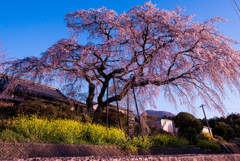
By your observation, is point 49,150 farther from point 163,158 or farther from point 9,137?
point 163,158

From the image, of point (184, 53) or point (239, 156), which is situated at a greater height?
point (184, 53)

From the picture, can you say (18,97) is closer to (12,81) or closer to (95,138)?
(12,81)

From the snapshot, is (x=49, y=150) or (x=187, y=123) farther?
(x=187, y=123)

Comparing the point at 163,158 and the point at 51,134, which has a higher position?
the point at 51,134

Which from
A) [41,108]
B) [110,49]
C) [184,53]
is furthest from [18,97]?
[184,53]

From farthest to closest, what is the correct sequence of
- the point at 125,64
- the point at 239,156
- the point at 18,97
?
the point at 18,97
the point at 125,64
the point at 239,156

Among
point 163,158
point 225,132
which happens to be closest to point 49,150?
point 163,158

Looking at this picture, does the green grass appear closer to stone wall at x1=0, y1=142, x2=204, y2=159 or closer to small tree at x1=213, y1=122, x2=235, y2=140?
stone wall at x1=0, y1=142, x2=204, y2=159

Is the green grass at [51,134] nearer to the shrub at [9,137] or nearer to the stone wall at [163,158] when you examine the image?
the shrub at [9,137]

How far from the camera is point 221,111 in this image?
31.4ft

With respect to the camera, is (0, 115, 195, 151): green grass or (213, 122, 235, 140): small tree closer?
(0, 115, 195, 151): green grass

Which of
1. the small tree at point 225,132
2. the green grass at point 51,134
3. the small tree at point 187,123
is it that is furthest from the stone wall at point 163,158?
the small tree at point 225,132

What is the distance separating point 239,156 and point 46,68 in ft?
36.2

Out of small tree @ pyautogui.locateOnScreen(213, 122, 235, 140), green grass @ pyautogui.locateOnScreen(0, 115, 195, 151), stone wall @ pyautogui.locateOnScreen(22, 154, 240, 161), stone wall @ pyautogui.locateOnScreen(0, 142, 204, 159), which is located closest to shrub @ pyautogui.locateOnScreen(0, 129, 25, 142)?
green grass @ pyautogui.locateOnScreen(0, 115, 195, 151)
